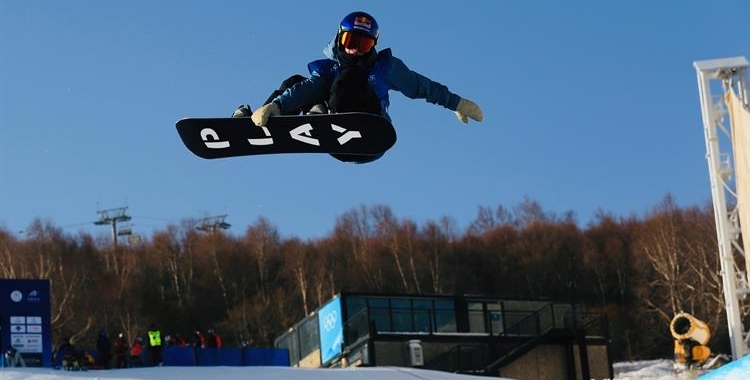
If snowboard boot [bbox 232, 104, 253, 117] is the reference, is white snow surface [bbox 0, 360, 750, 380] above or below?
below

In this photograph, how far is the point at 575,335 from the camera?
30.2m

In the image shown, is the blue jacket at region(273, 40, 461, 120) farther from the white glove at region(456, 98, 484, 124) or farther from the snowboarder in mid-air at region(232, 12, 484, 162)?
the white glove at region(456, 98, 484, 124)

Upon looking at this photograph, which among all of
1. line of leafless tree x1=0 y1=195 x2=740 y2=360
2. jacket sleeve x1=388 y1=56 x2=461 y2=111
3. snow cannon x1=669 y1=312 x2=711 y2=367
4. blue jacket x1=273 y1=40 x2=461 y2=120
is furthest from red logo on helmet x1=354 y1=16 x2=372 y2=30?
line of leafless tree x1=0 y1=195 x2=740 y2=360

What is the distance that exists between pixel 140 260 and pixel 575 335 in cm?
3684

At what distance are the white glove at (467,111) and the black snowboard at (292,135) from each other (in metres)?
0.79

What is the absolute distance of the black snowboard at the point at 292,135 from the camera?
6.81 metres

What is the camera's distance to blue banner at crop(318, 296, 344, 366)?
2909cm

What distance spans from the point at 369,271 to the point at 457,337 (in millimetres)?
30173

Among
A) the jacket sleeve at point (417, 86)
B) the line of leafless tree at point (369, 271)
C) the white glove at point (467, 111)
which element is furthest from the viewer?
the line of leafless tree at point (369, 271)

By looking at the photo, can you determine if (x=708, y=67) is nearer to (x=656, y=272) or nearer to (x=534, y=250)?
(x=656, y=272)

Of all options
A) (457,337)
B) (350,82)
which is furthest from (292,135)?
(457,337)

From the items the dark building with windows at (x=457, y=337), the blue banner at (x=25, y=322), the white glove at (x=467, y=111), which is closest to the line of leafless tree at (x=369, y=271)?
the dark building with windows at (x=457, y=337)

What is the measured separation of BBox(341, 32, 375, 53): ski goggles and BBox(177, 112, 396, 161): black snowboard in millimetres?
387

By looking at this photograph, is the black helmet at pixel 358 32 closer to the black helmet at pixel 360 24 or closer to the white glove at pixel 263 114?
the black helmet at pixel 360 24
